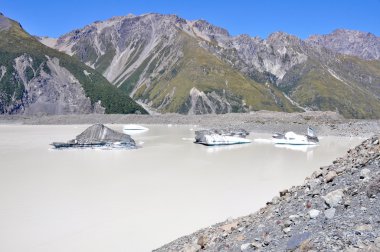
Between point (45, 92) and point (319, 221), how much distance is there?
17174 cm

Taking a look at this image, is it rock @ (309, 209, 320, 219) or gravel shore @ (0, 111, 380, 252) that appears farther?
rock @ (309, 209, 320, 219)

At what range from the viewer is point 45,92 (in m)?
170

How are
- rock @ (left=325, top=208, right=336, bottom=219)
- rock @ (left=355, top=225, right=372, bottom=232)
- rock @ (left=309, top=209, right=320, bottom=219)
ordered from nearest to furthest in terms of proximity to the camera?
1. rock @ (left=355, top=225, right=372, bottom=232)
2. rock @ (left=325, top=208, right=336, bottom=219)
3. rock @ (left=309, top=209, right=320, bottom=219)

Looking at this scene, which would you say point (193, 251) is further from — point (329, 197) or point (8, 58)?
point (8, 58)

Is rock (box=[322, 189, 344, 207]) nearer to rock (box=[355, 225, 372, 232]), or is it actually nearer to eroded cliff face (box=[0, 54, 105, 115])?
rock (box=[355, 225, 372, 232])

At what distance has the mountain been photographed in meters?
167

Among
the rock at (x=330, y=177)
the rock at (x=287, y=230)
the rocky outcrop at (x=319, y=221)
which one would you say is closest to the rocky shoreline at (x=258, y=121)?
the rock at (x=330, y=177)

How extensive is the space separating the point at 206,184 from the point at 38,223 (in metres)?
10.5

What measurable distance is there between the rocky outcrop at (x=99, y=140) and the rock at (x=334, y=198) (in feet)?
121

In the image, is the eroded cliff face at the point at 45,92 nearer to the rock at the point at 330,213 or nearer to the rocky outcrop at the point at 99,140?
the rocky outcrop at the point at 99,140

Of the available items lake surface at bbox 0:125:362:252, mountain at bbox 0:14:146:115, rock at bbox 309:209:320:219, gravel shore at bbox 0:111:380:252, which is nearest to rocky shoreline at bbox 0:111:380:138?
lake surface at bbox 0:125:362:252

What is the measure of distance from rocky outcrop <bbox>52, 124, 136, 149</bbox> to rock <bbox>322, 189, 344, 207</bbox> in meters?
36.8

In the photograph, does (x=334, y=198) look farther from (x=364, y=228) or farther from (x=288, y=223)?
(x=364, y=228)

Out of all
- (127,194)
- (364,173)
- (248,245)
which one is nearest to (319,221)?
(248,245)
